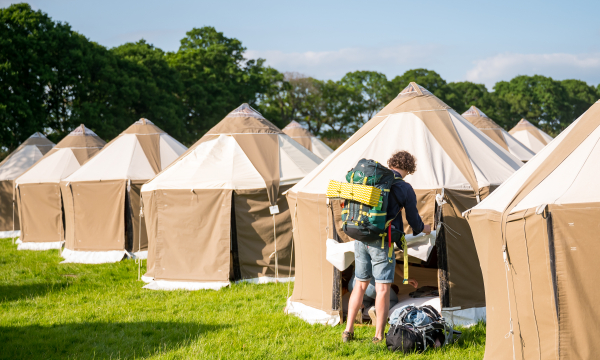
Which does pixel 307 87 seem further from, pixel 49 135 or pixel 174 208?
pixel 174 208

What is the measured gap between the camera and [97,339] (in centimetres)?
596

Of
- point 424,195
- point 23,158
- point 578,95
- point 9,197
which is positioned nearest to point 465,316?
point 424,195

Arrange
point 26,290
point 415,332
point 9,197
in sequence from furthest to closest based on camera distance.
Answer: point 9,197
point 26,290
point 415,332

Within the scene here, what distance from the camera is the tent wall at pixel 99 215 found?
38.3ft

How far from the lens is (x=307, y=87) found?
4675 cm

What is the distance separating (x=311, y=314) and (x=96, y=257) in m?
7.01

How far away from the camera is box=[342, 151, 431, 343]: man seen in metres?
4.96

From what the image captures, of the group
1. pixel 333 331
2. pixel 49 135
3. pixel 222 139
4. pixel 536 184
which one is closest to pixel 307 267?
pixel 333 331

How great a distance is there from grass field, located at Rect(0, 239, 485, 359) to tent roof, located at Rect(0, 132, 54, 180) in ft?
26.4

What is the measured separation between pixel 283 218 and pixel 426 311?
4.08 meters

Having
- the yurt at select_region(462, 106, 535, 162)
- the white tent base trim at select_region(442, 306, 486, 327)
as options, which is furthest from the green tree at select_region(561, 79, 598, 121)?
the white tent base trim at select_region(442, 306, 486, 327)

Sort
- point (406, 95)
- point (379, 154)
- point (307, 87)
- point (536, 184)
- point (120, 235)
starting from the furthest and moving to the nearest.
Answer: point (307, 87), point (120, 235), point (406, 95), point (379, 154), point (536, 184)

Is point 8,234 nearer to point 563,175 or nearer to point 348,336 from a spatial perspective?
point 348,336

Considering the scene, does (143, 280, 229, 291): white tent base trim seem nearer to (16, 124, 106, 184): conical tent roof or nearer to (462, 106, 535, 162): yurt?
(16, 124, 106, 184): conical tent roof
